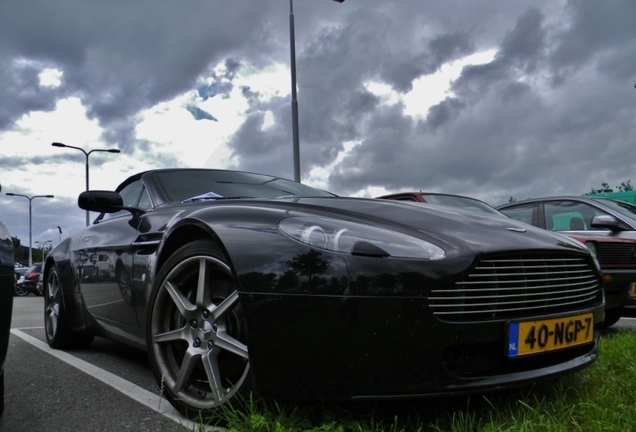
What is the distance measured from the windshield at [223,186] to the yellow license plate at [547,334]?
1501mm

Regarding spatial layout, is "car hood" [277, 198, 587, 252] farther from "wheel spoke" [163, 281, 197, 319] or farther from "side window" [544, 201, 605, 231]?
"side window" [544, 201, 605, 231]

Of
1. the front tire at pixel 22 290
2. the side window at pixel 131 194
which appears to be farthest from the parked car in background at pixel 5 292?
the front tire at pixel 22 290

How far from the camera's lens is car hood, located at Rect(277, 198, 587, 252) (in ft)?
7.06

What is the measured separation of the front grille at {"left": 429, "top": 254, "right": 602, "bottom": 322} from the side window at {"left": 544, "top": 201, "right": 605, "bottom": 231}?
3.80 m

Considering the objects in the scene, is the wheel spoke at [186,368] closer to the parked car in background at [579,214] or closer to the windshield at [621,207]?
the parked car in background at [579,214]

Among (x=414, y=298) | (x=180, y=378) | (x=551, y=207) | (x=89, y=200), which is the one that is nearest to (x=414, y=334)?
(x=414, y=298)

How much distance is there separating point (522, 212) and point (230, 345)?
5143 millimetres

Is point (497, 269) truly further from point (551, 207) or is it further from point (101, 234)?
point (551, 207)

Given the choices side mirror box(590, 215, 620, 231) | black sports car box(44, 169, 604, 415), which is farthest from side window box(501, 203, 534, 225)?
black sports car box(44, 169, 604, 415)

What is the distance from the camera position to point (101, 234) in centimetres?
377

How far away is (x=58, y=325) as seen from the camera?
14.1 feet

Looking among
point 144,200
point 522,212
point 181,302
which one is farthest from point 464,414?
point 522,212

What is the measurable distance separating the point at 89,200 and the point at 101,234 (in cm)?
46

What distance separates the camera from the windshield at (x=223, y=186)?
3342 mm
